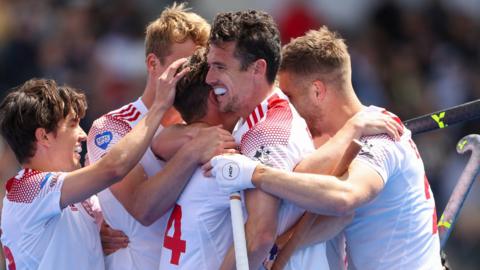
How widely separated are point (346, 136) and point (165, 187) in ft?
3.70

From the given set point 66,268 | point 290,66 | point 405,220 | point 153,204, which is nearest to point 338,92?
point 290,66

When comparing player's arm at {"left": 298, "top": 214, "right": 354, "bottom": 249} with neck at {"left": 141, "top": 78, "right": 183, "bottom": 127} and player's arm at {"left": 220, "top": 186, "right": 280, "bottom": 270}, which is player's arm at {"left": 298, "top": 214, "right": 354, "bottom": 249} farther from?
neck at {"left": 141, "top": 78, "right": 183, "bottom": 127}

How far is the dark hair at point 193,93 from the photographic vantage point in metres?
6.42

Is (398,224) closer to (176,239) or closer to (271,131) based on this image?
(271,131)

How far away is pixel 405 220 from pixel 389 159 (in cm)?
47

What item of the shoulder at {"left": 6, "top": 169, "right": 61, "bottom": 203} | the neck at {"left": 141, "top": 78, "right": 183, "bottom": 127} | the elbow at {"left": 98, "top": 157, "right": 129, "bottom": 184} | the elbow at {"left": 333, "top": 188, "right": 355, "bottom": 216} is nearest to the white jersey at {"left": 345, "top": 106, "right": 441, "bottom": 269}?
the elbow at {"left": 333, "top": 188, "right": 355, "bottom": 216}

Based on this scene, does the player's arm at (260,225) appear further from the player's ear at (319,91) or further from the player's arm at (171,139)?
the player's ear at (319,91)

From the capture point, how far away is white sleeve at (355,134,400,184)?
20.3 ft

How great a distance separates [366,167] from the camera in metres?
6.15

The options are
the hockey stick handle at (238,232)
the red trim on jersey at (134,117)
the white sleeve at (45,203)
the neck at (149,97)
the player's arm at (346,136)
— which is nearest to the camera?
the hockey stick handle at (238,232)

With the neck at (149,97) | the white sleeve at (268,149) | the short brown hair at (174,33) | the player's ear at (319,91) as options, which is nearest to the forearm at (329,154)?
the white sleeve at (268,149)

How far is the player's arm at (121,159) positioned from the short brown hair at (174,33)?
2.88 feet

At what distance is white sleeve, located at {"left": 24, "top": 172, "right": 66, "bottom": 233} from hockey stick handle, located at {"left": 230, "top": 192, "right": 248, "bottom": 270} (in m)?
1.14

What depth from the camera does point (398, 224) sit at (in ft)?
21.4
